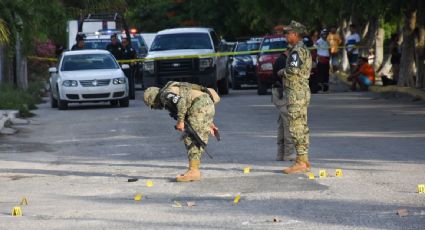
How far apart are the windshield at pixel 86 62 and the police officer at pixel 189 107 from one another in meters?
16.8

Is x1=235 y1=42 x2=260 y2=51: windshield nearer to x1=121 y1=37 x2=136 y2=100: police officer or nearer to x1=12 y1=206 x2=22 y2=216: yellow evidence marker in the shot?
x1=121 y1=37 x2=136 y2=100: police officer

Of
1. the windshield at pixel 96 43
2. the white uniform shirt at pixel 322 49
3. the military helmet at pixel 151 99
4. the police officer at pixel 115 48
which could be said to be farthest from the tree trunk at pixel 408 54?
the military helmet at pixel 151 99

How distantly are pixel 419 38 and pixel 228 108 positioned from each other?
6.95 m

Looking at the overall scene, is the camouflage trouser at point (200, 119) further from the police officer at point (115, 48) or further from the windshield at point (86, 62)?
the police officer at point (115, 48)

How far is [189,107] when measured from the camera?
13805 millimetres

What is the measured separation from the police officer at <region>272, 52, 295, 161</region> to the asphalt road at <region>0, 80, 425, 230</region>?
0.80ft

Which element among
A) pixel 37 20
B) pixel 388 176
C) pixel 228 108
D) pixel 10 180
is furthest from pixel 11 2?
pixel 228 108

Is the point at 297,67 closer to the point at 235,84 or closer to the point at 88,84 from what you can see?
A: the point at 88,84

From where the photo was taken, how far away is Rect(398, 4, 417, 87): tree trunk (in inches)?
1266

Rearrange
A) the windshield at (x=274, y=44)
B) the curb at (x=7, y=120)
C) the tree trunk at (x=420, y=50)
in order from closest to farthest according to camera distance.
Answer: the curb at (x=7, y=120), the tree trunk at (x=420, y=50), the windshield at (x=274, y=44)

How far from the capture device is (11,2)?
A: 17656 mm

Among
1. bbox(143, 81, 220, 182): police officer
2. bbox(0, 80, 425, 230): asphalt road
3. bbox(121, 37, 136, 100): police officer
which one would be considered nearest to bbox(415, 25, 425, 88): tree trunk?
bbox(0, 80, 425, 230): asphalt road

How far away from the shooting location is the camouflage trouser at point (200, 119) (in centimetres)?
1379

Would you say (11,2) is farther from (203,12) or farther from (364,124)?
(203,12)
